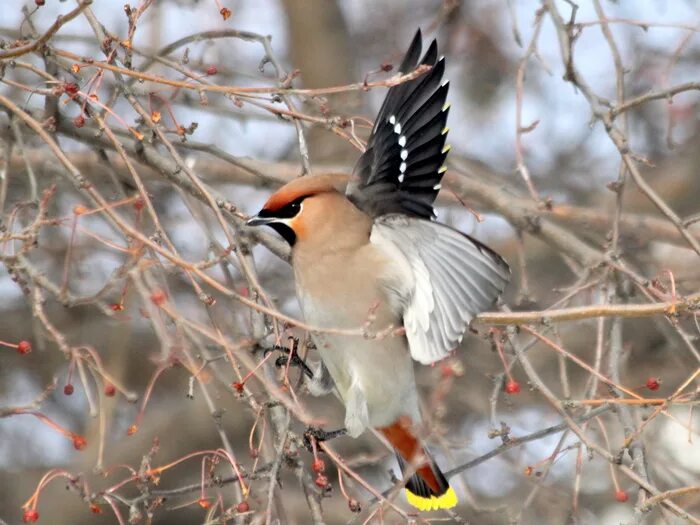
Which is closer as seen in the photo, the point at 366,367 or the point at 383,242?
the point at 383,242

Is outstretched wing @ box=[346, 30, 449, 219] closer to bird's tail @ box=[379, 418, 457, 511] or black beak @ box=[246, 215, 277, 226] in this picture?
black beak @ box=[246, 215, 277, 226]

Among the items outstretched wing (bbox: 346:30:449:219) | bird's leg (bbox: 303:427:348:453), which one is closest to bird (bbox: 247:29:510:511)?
outstretched wing (bbox: 346:30:449:219)

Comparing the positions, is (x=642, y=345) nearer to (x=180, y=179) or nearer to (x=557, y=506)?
(x=557, y=506)

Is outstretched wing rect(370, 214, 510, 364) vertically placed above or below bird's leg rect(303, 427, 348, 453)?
above

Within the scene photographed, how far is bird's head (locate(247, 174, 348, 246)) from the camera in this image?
3.45 meters

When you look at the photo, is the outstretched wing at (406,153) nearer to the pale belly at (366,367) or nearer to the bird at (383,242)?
the bird at (383,242)

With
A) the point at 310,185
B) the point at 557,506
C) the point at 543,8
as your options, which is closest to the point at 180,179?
the point at 310,185

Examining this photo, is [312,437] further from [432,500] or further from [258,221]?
[432,500]

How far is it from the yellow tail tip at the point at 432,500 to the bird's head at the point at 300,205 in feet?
3.50

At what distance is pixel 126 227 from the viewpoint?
2.68 meters

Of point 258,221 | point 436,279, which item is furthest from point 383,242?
point 258,221

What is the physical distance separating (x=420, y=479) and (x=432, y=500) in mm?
88

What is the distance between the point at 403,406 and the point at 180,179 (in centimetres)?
101

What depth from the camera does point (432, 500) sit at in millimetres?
4109
